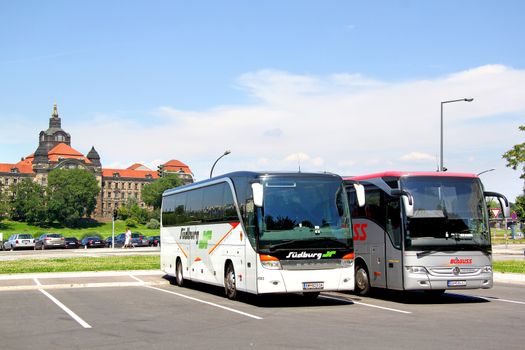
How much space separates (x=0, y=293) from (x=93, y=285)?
3079mm

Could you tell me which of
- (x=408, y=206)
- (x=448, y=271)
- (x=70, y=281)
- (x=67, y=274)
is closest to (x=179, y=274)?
(x=70, y=281)

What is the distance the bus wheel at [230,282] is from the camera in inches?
683

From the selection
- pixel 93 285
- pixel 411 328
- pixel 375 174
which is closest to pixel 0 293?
pixel 93 285

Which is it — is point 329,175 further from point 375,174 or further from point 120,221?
point 120,221

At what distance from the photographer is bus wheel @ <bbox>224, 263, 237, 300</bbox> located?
17.3 metres

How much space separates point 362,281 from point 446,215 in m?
3.28

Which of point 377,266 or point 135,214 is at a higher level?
point 135,214

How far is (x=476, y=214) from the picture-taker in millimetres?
16109

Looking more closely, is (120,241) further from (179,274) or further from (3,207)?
(3,207)

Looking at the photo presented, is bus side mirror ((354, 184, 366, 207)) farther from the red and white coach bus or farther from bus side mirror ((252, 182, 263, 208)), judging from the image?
bus side mirror ((252, 182, 263, 208))

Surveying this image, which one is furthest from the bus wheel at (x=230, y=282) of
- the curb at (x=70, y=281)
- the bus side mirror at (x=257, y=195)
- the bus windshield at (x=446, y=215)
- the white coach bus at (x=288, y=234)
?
the curb at (x=70, y=281)

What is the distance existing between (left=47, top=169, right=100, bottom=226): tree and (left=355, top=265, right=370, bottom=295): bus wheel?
163863mm

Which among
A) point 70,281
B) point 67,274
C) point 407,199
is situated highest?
point 407,199

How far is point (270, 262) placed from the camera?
15.3 m
